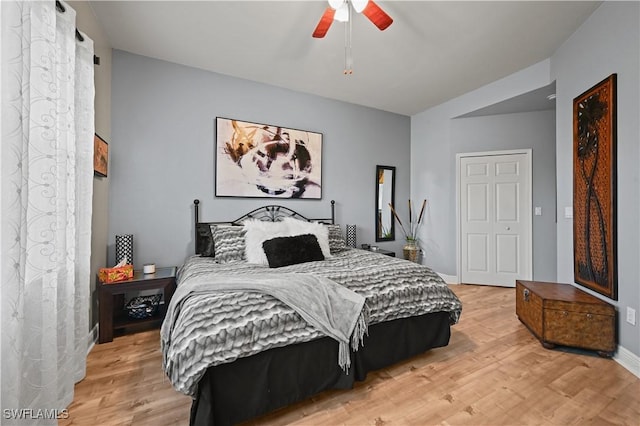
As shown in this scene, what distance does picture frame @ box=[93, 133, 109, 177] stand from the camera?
87.0 inches

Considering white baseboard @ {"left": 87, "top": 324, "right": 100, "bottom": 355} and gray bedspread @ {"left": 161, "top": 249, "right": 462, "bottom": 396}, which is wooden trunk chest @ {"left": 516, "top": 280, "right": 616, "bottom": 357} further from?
white baseboard @ {"left": 87, "top": 324, "right": 100, "bottom": 355}

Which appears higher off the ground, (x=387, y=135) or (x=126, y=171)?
(x=387, y=135)

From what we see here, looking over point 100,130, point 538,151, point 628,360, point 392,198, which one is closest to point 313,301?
point 628,360

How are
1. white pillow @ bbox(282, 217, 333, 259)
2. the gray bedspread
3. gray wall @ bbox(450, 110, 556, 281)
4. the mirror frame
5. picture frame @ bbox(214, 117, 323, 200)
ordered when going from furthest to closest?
the mirror frame < gray wall @ bbox(450, 110, 556, 281) < picture frame @ bbox(214, 117, 323, 200) < white pillow @ bbox(282, 217, 333, 259) < the gray bedspread

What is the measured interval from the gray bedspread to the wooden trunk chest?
0.82 metres

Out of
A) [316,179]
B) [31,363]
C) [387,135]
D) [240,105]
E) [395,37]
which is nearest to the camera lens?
[31,363]

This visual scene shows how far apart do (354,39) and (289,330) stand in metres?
2.69

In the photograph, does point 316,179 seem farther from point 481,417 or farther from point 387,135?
point 481,417

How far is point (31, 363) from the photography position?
46.8 inches

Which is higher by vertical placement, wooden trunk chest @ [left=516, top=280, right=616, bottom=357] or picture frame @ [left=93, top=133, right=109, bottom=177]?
picture frame @ [left=93, top=133, right=109, bottom=177]

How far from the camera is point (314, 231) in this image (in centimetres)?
308

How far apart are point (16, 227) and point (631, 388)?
351cm

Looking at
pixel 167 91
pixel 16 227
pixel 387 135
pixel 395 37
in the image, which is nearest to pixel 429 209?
pixel 387 135

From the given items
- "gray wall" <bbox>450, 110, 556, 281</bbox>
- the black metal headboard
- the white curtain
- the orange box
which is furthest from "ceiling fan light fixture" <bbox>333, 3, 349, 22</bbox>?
"gray wall" <bbox>450, 110, 556, 281</bbox>
